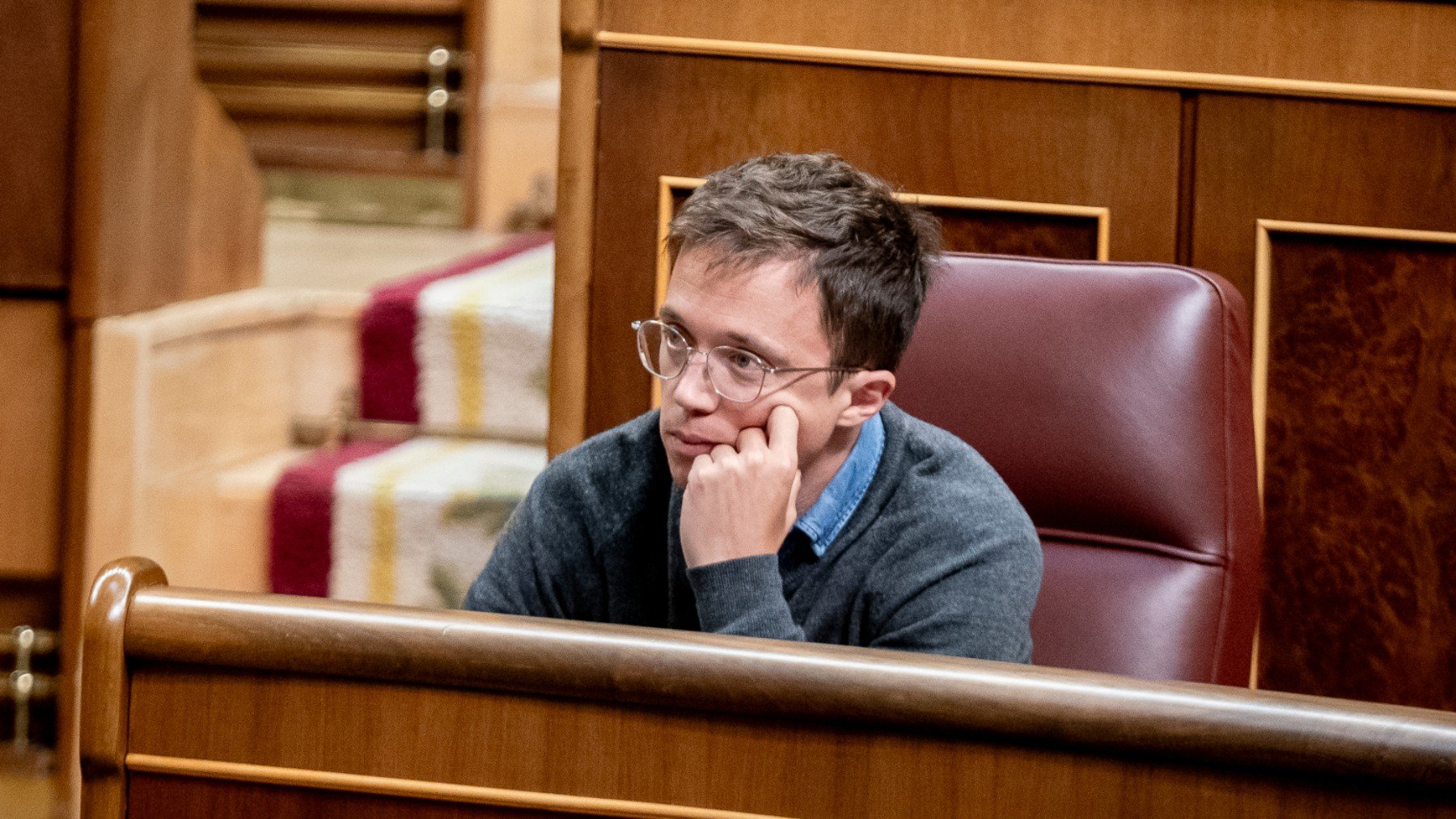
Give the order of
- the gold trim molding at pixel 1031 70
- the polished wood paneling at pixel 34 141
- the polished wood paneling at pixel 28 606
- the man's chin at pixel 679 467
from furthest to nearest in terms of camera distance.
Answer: the polished wood paneling at pixel 28 606 < the polished wood paneling at pixel 34 141 < the gold trim molding at pixel 1031 70 < the man's chin at pixel 679 467

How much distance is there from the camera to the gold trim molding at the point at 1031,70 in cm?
161

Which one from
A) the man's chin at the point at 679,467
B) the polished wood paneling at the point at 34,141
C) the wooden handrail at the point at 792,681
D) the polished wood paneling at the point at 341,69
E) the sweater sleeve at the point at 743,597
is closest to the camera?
the wooden handrail at the point at 792,681

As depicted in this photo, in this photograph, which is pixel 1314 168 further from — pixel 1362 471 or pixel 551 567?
pixel 551 567

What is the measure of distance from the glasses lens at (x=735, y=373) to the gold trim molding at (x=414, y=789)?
0.40 meters

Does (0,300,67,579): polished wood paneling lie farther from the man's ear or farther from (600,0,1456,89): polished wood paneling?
the man's ear

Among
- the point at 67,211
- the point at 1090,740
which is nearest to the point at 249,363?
the point at 67,211

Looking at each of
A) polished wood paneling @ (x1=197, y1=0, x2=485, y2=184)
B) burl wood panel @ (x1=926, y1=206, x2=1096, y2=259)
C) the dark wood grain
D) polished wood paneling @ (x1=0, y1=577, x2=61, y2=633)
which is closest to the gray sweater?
the dark wood grain

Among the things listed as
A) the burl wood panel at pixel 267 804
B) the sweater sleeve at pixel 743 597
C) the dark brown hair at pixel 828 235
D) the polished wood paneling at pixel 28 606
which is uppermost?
the dark brown hair at pixel 828 235

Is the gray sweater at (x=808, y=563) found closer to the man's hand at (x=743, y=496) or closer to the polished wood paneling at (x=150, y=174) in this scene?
the man's hand at (x=743, y=496)

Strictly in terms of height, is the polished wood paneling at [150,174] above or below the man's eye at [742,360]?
above

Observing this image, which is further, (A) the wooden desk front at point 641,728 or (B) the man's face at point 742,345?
(B) the man's face at point 742,345

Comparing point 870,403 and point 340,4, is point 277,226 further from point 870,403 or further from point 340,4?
point 870,403

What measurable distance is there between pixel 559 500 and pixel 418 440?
4.29ft

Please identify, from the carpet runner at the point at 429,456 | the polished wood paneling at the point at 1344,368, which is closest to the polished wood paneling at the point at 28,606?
the carpet runner at the point at 429,456
